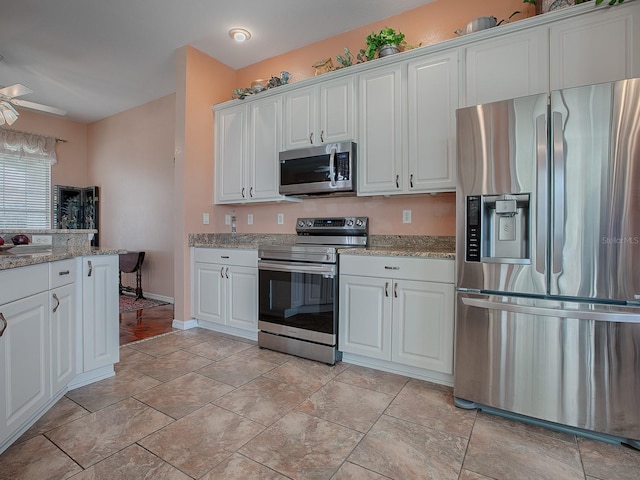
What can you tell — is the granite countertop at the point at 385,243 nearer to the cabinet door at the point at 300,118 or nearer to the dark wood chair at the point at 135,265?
the cabinet door at the point at 300,118

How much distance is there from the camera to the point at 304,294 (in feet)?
8.96

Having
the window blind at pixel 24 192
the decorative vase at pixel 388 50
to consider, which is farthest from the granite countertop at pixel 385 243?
the window blind at pixel 24 192

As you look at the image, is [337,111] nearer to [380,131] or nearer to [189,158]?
[380,131]

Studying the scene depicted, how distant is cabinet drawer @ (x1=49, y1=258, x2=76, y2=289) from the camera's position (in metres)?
1.80

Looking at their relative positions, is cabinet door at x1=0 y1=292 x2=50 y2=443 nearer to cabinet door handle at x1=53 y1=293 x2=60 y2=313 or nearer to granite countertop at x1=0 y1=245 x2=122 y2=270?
cabinet door handle at x1=53 y1=293 x2=60 y2=313

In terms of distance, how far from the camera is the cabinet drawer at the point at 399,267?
221cm

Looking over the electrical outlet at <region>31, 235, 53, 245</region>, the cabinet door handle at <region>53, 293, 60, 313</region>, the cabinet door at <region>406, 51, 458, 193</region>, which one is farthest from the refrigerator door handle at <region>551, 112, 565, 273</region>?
the electrical outlet at <region>31, 235, 53, 245</region>

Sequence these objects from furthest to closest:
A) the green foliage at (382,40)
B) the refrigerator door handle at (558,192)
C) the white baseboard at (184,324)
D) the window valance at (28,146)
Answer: the window valance at (28,146) < the white baseboard at (184,324) < the green foliage at (382,40) < the refrigerator door handle at (558,192)

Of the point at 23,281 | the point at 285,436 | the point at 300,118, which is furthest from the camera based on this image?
the point at 300,118

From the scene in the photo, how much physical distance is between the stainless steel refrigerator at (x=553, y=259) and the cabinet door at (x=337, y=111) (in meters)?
1.09

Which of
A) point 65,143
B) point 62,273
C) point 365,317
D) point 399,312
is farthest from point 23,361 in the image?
point 65,143

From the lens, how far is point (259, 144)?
11.2 ft

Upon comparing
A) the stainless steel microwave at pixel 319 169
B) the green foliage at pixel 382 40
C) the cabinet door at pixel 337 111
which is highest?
the green foliage at pixel 382 40

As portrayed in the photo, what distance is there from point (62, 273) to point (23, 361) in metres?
0.51
